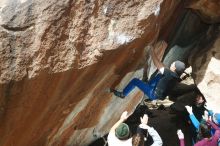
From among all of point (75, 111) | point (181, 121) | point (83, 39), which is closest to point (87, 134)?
point (75, 111)

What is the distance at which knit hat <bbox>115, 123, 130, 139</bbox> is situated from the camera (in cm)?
830

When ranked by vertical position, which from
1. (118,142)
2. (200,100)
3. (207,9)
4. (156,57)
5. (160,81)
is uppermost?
(207,9)

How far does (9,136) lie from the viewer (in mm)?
8227

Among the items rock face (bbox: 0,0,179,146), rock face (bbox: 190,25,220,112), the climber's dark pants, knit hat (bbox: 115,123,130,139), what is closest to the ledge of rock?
rock face (bbox: 0,0,179,146)

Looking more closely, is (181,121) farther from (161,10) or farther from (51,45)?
(51,45)

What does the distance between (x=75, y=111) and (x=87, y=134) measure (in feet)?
5.35

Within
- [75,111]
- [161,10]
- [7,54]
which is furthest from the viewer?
[75,111]

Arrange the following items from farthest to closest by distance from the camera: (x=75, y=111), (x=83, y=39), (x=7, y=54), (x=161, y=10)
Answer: (x=75, y=111) → (x=161, y=10) → (x=83, y=39) → (x=7, y=54)

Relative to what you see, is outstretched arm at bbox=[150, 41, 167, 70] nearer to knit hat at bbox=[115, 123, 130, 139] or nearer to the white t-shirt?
knit hat at bbox=[115, 123, 130, 139]

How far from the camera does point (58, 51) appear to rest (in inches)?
297

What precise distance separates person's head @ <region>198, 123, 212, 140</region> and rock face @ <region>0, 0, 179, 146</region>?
197 centimetres

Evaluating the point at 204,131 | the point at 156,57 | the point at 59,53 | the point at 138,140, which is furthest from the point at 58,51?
the point at 204,131

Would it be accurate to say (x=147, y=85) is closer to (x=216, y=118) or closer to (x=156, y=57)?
(x=156, y=57)

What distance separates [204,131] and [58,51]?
3580mm
